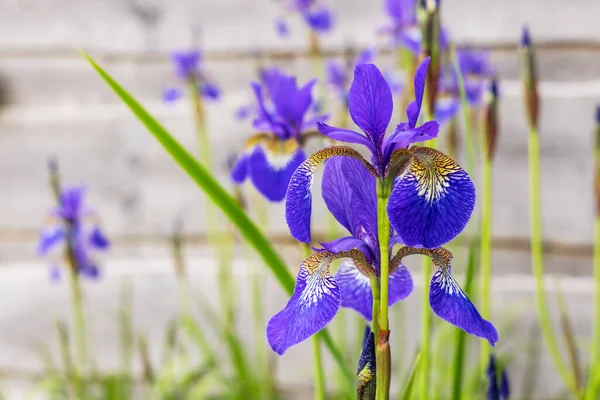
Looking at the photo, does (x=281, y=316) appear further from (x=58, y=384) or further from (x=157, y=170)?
(x=157, y=170)

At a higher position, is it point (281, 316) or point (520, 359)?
point (281, 316)

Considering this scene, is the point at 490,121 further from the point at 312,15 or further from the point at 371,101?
the point at 312,15

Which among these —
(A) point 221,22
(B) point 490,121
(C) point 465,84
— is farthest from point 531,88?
(A) point 221,22

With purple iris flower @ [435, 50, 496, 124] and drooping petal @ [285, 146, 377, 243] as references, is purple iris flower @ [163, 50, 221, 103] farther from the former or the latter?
drooping petal @ [285, 146, 377, 243]

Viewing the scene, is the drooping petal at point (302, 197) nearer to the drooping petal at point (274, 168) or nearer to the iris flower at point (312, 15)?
the drooping petal at point (274, 168)

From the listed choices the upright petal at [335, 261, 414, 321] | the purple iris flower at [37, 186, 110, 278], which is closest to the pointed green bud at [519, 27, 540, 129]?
the upright petal at [335, 261, 414, 321]

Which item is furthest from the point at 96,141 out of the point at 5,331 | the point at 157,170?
the point at 5,331

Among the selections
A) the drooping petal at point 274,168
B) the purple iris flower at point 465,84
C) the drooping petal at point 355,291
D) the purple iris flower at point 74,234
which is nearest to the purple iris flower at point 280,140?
the drooping petal at point 274,168
